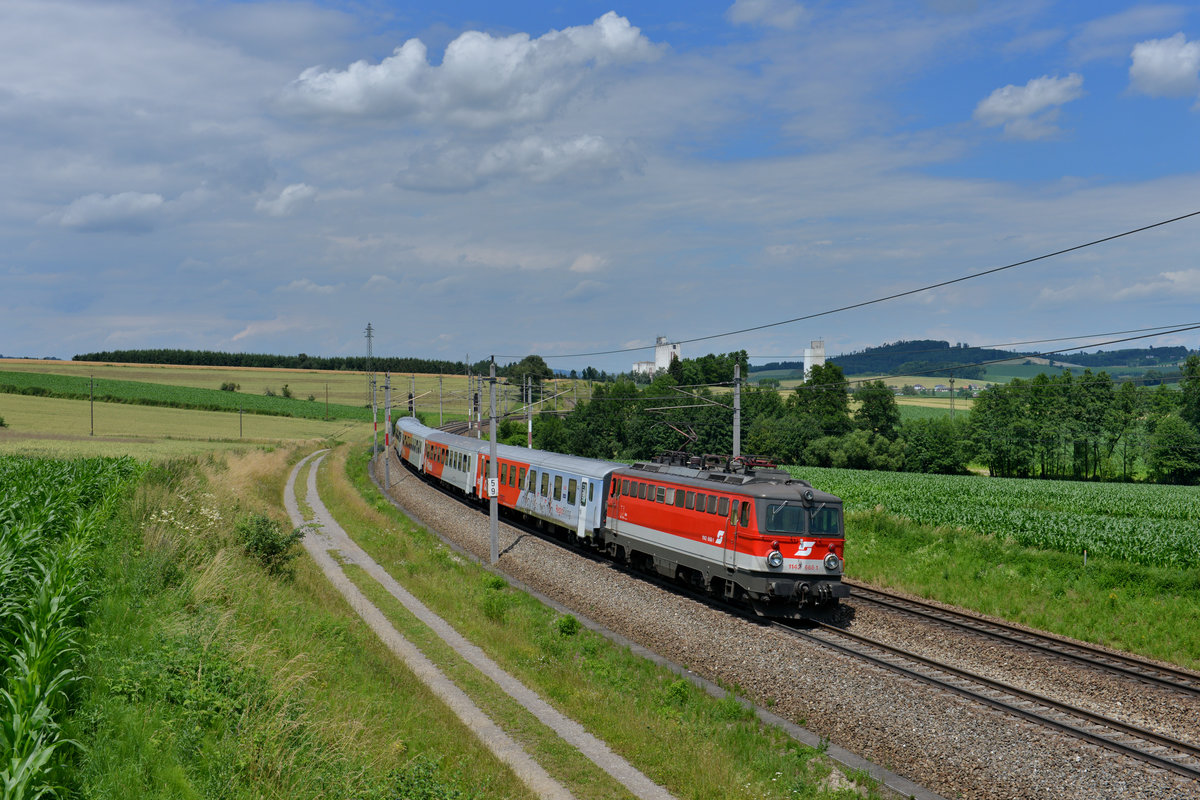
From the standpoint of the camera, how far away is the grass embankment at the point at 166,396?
90.8 metres

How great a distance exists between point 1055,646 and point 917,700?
20.0 ft

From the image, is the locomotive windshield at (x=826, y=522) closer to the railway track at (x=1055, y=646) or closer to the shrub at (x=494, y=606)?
the railway track at (x=1055, y=646)

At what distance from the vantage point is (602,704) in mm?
14070

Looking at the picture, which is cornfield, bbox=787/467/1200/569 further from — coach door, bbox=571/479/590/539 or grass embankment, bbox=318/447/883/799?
grass embankment, bbox=318/447/883/799

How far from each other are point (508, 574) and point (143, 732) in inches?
752

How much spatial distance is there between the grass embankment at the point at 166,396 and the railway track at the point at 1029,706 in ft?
278

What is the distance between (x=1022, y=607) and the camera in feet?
70.6

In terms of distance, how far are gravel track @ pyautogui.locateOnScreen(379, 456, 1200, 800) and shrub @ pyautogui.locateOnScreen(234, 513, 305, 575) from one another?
792 cm

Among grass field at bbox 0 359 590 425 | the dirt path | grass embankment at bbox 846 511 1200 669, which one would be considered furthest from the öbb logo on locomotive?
grass field at bbox 0 359 590 425

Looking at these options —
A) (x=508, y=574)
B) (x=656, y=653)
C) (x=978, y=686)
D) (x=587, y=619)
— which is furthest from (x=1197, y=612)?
(x=508, y=574)

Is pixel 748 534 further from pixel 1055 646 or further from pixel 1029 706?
pixel 1055 646

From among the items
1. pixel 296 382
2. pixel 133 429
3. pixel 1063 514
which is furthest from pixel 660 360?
pixel 1063 514

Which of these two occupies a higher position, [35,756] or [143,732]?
[35,756]

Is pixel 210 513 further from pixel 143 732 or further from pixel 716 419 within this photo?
pixel 716 419
